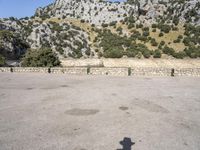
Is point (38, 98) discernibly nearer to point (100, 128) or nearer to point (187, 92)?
point (100, 128)

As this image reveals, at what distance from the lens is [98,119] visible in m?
12.4

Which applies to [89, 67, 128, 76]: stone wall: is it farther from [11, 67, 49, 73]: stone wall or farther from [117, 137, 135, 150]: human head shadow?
[117, 137, 135, 150]: human head shadow

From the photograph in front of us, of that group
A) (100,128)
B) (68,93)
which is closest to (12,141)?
(100,128)

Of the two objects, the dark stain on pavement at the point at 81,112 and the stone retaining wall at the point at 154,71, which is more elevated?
the stone retaining wall at the point at 154,71

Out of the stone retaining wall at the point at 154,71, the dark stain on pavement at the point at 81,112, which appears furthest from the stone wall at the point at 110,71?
the dark stain on pavement at the point at 81,112

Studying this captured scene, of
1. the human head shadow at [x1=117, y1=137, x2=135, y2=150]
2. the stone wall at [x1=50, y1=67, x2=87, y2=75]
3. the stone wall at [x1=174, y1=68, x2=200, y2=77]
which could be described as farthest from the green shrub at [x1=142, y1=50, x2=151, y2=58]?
the human head shadow at [x1=117, y1=137, x2=135, y2=150]

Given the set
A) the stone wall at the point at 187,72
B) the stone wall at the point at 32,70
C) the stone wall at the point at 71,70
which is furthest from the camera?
the stone wall at the point at 32,70

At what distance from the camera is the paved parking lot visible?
968cm

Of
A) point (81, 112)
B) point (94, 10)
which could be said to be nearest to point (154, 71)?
point (81, 112)

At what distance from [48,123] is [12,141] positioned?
224 cm

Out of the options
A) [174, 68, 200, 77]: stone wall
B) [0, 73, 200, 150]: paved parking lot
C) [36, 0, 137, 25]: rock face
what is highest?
[36, 0, 137, 25]: rock face

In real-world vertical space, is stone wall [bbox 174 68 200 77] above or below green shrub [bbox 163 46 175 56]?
below

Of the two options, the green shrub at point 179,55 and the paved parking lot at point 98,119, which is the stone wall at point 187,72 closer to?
the paved parking lot at point 98,119

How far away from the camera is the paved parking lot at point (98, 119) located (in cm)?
968
